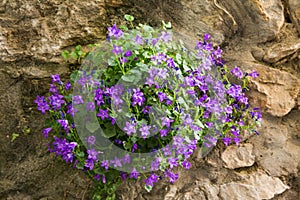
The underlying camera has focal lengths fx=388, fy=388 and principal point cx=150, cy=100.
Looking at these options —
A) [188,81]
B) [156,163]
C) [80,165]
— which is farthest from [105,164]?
[188,81]

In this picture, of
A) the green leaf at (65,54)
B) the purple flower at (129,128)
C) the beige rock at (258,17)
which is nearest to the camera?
the purple flower at (129,128)

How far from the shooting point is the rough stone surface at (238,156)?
8.23 ft

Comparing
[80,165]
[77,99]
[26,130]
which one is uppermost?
[77,99]

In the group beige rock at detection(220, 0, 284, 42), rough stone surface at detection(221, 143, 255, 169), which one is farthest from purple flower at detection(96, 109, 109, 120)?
beige rock at detection(220, 0, 284, 42)

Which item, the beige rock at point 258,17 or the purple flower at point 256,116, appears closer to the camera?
the purple flower at point 256,116

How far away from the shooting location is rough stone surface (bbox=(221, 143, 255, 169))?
2.51 metres

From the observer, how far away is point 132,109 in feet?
6.84

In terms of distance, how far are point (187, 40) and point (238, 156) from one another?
845 mm

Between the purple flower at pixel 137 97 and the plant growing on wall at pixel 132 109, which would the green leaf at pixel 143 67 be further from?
the purple flower at pixel 137 97

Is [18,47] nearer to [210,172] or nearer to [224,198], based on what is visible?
[210,172]

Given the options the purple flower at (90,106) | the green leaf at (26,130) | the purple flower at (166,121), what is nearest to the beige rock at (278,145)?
the purple flower at (166,121)

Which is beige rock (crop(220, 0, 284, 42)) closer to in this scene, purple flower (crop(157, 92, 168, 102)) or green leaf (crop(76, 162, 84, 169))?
purple flower (crop(157, 92, 168, 102))

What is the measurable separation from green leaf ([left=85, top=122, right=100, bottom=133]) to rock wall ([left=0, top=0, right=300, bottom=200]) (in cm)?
52

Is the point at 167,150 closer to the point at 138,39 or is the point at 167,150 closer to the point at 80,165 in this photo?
the point at 80,165
